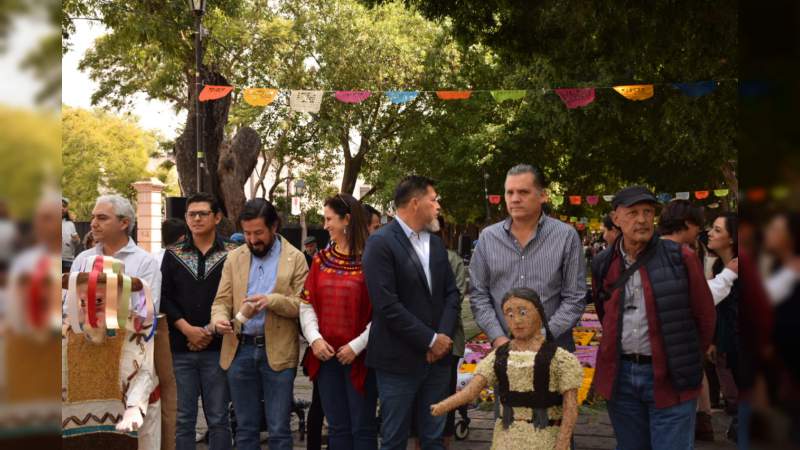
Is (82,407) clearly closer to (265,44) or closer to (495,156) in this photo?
(265,44)

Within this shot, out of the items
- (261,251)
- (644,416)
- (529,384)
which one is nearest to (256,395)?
(261,251)

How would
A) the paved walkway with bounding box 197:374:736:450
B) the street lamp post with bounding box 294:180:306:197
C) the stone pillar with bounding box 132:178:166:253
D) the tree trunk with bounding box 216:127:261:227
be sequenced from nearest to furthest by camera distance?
the paved walkway with bounding box 197:374:736:450 → the tree trunk with bounding box 216:127:261:227 → the stone pillar with bounding box 132:178:166:253 → the street lamp post with bounding box 294:180:306:197

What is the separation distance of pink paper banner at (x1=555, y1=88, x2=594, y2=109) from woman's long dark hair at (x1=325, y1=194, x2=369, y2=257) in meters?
10.8

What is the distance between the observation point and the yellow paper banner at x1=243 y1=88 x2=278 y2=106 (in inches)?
601

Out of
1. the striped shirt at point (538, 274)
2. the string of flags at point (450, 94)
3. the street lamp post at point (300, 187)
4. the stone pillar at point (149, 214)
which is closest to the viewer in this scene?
the striped shirt at point (538, 274)

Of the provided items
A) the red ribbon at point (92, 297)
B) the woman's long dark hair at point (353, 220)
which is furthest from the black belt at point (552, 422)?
the red ribbon at point (92, 297)

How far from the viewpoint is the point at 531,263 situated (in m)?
4.89

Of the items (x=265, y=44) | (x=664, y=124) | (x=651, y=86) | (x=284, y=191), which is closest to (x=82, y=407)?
(x=651, y=86)

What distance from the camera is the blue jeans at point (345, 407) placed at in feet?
17.7

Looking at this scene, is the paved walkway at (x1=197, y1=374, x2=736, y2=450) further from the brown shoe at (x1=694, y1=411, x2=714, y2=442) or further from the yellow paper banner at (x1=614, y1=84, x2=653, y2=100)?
the yellow paper banner at (x1=614, y1=84, x2=653, y2=100)

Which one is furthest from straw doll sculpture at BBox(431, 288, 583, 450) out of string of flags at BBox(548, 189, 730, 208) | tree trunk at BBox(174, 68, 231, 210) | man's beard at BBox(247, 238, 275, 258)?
string of flags at BBox(548, 189, 730, 208)

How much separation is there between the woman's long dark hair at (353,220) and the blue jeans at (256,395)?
3.16 ft

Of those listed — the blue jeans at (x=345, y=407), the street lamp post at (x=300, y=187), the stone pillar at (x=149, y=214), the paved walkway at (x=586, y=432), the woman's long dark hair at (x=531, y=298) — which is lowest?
the paved walkway at (x=586, y=432)

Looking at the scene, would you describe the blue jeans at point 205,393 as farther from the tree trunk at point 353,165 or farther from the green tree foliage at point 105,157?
the green tree foliage at point 105,157
